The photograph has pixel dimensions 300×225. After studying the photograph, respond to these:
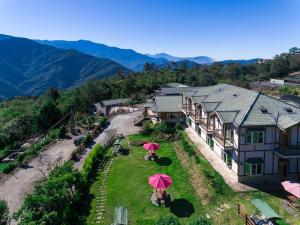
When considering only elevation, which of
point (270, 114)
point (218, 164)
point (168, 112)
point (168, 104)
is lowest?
point (218, 164)

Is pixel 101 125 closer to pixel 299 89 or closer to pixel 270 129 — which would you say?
pixel 270 129

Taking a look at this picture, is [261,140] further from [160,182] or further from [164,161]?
[164,161]

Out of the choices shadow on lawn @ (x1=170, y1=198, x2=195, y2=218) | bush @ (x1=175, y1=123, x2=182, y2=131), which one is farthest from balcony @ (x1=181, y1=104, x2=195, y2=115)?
shadow on lawn @ (x1=170, y1=198, x2=195, y2=218)

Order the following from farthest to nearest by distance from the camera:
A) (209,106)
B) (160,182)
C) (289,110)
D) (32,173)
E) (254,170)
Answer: (209,106), (32,173), (289,110), (254,170), (160,182)

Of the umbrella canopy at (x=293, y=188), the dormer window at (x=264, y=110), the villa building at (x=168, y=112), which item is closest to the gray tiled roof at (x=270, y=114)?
the dormer window at (x=264, y=110)

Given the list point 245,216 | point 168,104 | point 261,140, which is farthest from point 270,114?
point 168,104

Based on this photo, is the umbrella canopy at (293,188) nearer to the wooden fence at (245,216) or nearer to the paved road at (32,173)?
the wooden fence at (245,216)

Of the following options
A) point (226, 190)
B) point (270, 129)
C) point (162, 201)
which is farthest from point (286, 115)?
point (162, 201)

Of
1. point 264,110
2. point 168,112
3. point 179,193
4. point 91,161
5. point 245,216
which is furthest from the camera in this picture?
point 168,112
